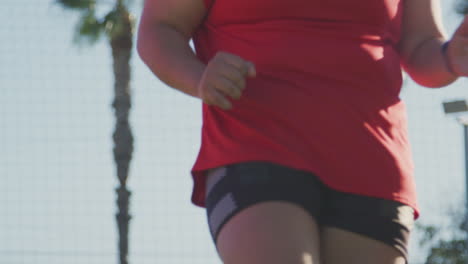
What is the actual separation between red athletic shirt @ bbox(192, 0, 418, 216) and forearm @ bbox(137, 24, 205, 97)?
0.09 meters

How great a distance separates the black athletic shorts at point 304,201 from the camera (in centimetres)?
214

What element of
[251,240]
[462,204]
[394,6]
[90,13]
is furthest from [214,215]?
[462,204]

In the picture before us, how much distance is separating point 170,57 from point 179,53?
21mm

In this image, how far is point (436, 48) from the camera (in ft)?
8.39

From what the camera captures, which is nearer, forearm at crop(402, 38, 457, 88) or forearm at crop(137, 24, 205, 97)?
forearm at crop(137, 24, 205, 97)

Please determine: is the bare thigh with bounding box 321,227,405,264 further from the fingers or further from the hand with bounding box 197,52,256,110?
the fingers

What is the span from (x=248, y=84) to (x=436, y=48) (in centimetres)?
52

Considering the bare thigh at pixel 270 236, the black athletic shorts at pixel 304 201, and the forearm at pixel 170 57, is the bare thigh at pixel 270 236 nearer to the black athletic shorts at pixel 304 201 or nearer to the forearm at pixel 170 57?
the black athletic shorts at pixel 304 201

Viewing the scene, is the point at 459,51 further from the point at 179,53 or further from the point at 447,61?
the point at 179,53

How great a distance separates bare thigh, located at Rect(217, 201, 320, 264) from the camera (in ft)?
6.72

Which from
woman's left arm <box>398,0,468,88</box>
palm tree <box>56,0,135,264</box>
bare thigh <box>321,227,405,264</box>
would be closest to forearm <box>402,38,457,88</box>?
woman's left arm <box>398,0,468,88</box>

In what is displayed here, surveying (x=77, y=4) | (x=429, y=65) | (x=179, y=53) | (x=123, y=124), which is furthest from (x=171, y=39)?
(x=123, y=124)

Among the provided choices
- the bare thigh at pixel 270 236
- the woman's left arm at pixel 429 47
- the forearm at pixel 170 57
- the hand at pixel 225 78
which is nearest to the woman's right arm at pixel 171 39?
the forearm at pixel 170 57

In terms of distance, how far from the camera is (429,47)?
257 centimetres
